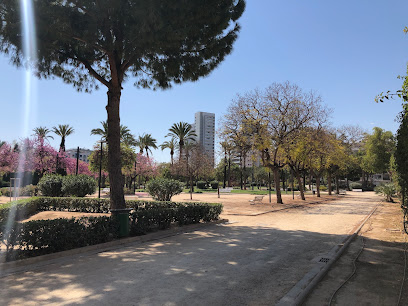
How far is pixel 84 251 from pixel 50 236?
97 centimetres

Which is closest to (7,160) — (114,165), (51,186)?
(51,186)

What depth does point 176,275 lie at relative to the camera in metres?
5.46

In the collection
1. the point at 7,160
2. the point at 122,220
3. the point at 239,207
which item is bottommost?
the point at 239,207

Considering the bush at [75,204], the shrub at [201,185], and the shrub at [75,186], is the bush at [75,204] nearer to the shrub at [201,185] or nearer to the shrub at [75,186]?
the shrub at [75,186]

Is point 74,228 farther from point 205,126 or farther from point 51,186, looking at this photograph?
point 205,126

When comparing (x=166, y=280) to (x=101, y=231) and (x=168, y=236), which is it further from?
(x=168, y=236)

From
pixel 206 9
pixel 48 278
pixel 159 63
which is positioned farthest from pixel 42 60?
pixel 48 278

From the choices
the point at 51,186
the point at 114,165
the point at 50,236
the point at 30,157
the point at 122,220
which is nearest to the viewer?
the point at 50,236

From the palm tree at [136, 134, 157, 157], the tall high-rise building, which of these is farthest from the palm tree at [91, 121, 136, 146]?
the tall high-rise building

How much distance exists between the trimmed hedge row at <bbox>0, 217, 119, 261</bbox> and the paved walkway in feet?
1.78

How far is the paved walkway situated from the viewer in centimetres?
436

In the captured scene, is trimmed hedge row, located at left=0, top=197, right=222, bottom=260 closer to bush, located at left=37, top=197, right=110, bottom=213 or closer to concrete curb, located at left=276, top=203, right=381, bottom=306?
bush, located at left=37, top=197, right=110, bottom=213

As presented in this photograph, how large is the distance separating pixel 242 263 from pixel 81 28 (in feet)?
30.4

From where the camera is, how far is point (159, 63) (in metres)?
11.5
